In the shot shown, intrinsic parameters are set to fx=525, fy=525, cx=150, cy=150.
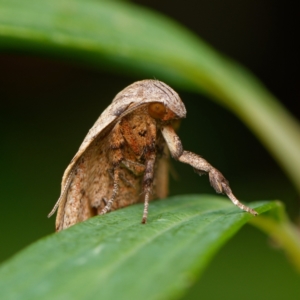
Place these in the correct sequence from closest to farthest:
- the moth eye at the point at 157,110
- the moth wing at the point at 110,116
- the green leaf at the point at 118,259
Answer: the green leaf at the point at 118,259
the moth wing at the point at 110,116
the moth eye at the point at 157,110

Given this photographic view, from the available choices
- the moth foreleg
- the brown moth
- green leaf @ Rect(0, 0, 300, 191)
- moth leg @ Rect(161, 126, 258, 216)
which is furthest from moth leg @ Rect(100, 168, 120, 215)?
green leaf @ Rect(0, 0, 300, 191)

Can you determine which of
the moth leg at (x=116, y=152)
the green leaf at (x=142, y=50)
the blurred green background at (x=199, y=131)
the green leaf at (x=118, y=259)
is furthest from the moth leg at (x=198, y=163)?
the blurred green background at (x=199, y=131)

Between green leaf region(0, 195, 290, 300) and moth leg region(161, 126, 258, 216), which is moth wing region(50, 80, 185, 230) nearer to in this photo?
moth leg region(161, 126, 258, 216)

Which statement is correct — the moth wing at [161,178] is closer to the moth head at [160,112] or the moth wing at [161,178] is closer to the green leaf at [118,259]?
the moth head at [160,112]

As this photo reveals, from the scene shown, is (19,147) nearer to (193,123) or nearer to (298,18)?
(193,123)

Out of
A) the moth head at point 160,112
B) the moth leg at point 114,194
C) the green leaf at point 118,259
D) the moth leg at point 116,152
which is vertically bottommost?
the green leaf at point 118,259

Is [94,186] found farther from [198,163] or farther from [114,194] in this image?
[198,163]

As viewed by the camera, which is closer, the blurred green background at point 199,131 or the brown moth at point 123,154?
the brown moth at point 123,154
